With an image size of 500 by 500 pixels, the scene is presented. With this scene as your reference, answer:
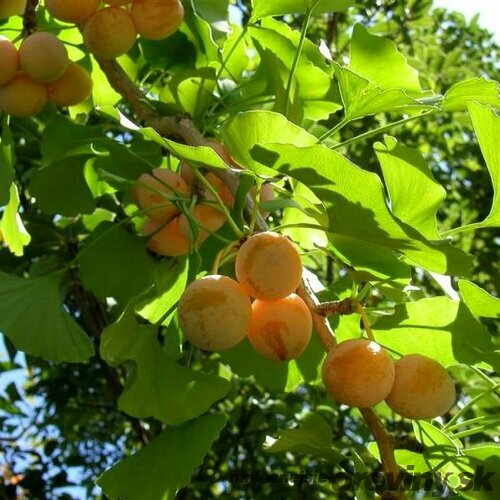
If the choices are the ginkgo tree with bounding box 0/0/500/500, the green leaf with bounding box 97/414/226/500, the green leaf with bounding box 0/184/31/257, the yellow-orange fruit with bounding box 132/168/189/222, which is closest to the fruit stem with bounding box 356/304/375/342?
the ginkgo tree with bounding box 0/0/500/500

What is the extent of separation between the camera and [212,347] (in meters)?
0.91

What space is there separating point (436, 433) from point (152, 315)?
0.44 metres

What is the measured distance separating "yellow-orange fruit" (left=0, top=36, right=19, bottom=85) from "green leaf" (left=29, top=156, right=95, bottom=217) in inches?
7.0

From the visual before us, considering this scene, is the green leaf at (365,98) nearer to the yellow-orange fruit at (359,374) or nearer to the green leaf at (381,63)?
the green leaf at (381,63)

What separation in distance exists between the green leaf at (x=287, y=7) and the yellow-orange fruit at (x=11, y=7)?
392 millimetres

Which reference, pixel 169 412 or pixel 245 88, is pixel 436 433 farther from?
pixel 245 88

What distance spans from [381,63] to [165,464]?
2.32ft

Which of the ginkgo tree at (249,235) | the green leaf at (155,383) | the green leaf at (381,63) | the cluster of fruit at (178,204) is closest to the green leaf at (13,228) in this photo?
the ginkgo tree at (249,235)

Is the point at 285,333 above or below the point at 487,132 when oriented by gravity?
below

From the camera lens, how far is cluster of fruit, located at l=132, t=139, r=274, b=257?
118 centimetres

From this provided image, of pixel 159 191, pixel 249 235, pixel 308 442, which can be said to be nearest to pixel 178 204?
pixel 159 191

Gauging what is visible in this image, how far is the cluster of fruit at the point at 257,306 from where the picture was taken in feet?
2.89

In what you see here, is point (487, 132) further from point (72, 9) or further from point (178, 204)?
point (72, 9)

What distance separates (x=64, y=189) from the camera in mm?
1437
